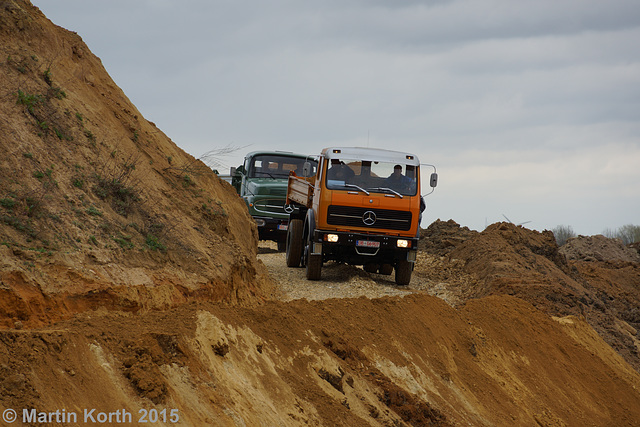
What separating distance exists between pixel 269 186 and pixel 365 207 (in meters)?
5.97

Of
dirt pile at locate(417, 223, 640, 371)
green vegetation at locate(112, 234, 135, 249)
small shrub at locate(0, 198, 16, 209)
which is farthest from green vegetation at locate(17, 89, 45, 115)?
dirt pile at locate(417, 223, 640, 371)

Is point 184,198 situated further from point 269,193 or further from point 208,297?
point 269,193

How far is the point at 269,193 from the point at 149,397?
43.9ft

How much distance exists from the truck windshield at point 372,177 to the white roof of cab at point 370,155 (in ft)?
0.28

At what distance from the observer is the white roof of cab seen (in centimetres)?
1304

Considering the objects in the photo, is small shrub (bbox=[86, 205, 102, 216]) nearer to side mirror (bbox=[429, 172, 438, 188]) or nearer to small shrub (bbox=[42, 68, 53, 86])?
small shrub (bbox=[42, 68, 53, 86])

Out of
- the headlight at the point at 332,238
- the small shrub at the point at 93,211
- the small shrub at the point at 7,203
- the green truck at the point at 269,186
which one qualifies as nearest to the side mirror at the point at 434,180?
the headlight at the point at 332,238

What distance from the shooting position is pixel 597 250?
108ft

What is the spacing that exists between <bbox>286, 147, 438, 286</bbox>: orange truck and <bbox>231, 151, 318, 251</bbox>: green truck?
445cm

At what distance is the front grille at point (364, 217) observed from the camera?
12.7 metres

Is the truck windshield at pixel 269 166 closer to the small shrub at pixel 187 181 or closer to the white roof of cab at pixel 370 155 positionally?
the white roof of cab at pixel 370 155

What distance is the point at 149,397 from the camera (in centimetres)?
483

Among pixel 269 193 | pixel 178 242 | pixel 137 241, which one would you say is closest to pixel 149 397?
pixel 137 241

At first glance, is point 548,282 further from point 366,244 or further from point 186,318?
point 186,318
